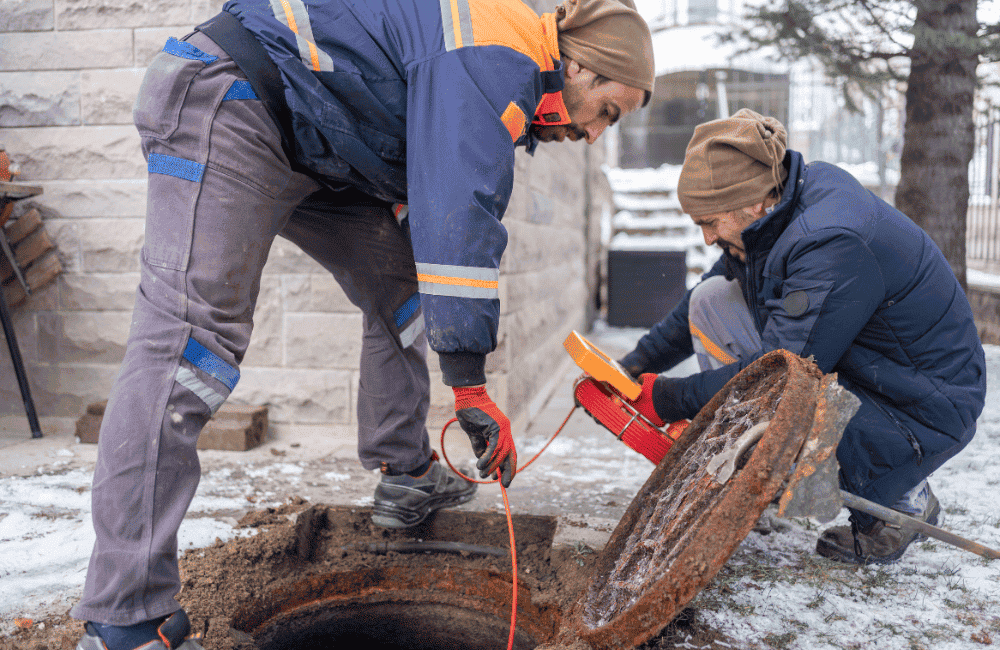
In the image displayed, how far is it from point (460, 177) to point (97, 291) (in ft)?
8.46

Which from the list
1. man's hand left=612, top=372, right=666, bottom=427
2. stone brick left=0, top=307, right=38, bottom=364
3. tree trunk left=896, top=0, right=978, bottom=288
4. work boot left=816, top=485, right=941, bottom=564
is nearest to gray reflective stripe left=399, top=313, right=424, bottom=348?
man's hand left=612, top=372, right=666, bottom=427

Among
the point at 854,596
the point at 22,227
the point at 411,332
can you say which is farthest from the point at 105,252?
the point at 854,596

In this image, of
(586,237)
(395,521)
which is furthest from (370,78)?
(586,237)

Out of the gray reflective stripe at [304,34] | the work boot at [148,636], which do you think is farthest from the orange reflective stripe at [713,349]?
the work boot at [148,636]

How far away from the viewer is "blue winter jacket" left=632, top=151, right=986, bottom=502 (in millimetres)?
1697

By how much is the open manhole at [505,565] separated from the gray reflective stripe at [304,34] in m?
1.19

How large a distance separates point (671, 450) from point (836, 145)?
33.4 ft

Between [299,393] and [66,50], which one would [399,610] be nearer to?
[299,393]

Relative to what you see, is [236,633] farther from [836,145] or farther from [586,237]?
[836,145]

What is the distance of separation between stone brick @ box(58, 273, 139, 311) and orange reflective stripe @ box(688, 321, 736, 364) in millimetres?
2564

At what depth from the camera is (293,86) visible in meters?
1.53

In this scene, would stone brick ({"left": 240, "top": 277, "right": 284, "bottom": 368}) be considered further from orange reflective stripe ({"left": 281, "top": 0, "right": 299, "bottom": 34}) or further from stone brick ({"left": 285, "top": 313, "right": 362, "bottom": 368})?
orange reflective stripe ({"left": 281, "top": 0, "right": 299, "bottom": 34})

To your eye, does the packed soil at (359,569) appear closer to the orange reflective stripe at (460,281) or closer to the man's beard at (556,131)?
the orange reflective stripe at (460,281)

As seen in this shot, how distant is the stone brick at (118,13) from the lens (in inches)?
120
